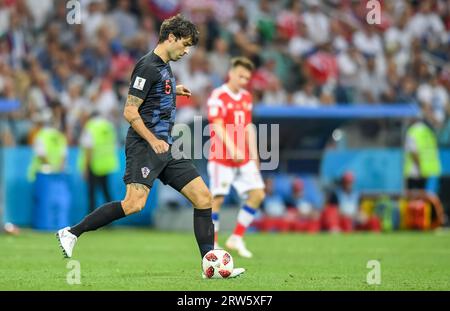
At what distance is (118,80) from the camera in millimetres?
22031

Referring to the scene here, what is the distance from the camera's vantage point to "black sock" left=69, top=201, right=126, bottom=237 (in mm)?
10336

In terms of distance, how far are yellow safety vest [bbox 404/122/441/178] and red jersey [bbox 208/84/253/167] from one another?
7747mm

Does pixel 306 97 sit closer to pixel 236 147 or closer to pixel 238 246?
pixel 236 147

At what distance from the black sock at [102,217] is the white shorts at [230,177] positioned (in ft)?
13.7

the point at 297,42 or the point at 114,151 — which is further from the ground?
the point at 297,42

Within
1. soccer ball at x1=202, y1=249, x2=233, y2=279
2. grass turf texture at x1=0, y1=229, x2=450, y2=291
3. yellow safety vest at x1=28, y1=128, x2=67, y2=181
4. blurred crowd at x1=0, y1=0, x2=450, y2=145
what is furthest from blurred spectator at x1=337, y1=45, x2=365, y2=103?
soccer ball at x1=202, y1=249, x2=233, y2=279

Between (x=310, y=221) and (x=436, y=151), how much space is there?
10.5ft

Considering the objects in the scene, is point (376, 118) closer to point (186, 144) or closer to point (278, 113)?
point (278, 113)

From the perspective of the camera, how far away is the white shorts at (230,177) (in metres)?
14.5

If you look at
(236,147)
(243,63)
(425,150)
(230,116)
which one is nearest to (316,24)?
(425,150)

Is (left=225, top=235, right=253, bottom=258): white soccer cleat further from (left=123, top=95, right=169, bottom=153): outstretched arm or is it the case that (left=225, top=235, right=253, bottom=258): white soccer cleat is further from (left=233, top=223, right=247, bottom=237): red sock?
(left=123, top=95, right=169, bottom=153): outstretched arm
